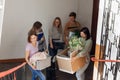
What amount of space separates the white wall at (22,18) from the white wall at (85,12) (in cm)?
28

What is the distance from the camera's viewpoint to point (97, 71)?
394 centimetres

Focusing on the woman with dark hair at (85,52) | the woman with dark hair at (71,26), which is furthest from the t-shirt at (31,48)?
the woman with dark hair at (71,26)

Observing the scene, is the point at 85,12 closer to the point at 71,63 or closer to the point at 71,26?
the point at 71,26

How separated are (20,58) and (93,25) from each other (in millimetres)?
1875

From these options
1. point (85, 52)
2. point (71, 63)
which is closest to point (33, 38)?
point (71, 63)

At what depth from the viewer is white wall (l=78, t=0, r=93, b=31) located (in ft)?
21.8

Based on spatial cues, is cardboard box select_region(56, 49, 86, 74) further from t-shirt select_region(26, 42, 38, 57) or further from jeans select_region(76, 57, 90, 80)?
t-shirt select_region(26, 42, 38, 57)

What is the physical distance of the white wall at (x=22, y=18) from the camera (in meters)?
6.27

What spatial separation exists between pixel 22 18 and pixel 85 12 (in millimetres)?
1514

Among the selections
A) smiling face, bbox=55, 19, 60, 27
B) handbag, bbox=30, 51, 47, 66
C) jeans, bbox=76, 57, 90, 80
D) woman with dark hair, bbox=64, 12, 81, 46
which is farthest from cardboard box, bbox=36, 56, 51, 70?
woman with dark hair, bbox=64, 12, 81, 46

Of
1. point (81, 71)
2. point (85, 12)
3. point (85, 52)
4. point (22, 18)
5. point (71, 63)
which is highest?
point (85, 12)

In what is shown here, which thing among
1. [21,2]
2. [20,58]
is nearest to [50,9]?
[21,2]

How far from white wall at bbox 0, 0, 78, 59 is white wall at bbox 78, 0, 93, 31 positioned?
276 mm

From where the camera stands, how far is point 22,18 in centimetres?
642
